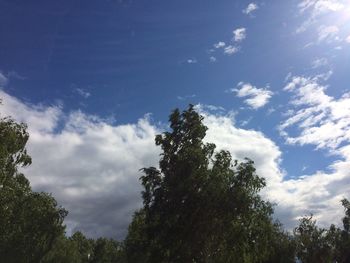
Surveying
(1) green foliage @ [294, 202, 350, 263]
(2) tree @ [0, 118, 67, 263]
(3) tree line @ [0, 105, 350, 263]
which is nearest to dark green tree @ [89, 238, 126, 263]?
(2) tree @ [0, 118, 67, 263]

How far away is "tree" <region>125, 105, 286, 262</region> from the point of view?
38.5m

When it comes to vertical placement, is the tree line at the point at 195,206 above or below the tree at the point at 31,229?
below

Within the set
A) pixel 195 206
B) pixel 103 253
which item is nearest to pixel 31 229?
pixel 195 206

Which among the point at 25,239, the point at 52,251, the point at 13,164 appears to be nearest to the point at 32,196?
the point at 25,239

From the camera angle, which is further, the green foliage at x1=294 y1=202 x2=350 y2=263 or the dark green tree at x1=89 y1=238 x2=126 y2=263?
the dark green tree at x1=89 y1=238 x2=126 y2=263

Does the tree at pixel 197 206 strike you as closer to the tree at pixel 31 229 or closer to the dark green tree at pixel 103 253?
the tree at pixel 31 229

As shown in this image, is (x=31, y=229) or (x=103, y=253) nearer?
(x=31, y=229)

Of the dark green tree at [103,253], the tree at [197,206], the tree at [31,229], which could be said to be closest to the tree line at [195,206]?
the tree at [197,206]

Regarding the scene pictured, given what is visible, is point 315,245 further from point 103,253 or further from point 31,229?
point 103,253

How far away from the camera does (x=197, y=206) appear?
1533 inches

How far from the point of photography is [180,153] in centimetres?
3928

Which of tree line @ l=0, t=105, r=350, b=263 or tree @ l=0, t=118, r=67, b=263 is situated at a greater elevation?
tree @ l=0, t=118, r=67, b=263

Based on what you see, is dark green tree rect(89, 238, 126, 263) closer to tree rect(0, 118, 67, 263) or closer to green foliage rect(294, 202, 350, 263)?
tree rect(0, 118, 67, 263)

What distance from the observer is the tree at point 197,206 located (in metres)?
38.5
